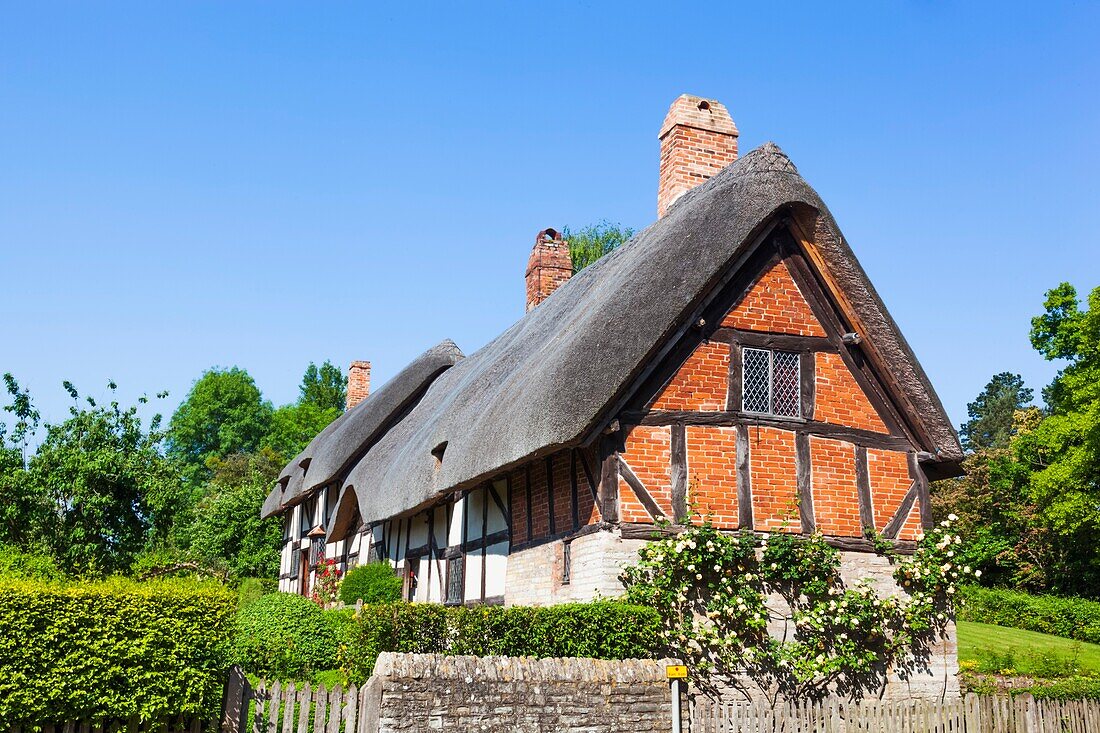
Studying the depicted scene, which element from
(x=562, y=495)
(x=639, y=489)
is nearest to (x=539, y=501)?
(x=562, y=495)

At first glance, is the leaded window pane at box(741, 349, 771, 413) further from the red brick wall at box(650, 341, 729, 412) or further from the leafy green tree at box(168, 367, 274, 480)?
the leafy green tree at box(168, 367, 274, 480)

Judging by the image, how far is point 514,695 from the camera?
9.23m

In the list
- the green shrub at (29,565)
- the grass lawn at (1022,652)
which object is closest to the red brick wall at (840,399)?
the grass lawn at (1022,652)

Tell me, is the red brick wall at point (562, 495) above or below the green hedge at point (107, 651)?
above

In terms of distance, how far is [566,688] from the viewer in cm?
950

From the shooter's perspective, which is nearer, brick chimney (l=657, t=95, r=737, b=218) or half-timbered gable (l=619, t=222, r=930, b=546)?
half-timbered gable (l=619, t=222, r=930, b=546)

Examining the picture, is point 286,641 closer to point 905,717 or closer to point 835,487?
point 835,487

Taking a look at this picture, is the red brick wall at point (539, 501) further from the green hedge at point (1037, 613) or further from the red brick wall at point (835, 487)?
the green hedge at point (1037, 613)

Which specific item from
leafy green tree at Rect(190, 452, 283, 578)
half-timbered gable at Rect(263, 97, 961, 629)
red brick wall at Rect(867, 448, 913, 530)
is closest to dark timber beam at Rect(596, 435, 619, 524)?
half-timbered gable at Rect(263, 97, 961, 629)

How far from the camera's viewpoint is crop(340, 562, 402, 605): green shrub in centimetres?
1806

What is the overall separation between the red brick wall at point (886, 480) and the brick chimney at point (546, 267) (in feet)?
38.7

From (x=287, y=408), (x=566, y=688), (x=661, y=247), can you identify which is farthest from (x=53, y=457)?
(x=287, y=408)

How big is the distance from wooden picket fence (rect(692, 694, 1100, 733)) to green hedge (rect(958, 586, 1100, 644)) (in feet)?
59.5

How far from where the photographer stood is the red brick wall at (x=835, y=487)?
1295 centimetres
